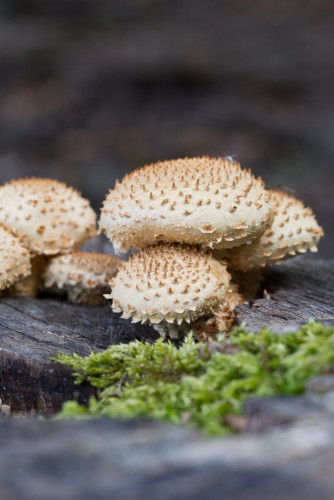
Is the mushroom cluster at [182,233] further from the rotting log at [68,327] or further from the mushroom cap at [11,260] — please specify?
the mushroom cap at [11,260]

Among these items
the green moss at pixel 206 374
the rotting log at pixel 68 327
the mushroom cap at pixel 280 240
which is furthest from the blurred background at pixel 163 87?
the green moss at pixel 206 374

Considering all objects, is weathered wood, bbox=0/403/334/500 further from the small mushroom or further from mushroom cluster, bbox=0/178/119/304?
mushroom cluster, bbox=0/178/119/304

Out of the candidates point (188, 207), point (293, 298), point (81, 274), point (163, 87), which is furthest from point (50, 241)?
point (163, 87)

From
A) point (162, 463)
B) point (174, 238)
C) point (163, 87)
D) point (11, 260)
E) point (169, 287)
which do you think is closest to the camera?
point (162, 463)

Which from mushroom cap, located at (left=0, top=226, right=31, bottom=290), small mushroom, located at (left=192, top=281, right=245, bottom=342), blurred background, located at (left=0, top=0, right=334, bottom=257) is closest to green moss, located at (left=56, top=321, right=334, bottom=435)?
small mushroom, located at (left=192, top=281, right=245, bottom=342)

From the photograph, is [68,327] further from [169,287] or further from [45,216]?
[169,287]

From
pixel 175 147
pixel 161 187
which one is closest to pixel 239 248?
pixel 161 187
